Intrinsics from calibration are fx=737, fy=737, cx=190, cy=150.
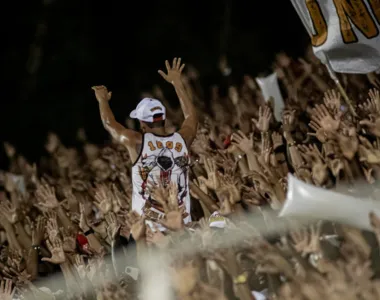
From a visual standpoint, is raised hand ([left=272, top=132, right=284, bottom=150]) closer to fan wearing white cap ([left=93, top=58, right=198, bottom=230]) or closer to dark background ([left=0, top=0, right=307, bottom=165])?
fan wearing white cap ([left=93, top=58, right=198, bottom=230])

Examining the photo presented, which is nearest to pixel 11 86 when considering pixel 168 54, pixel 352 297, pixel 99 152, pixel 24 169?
pixel 168 54

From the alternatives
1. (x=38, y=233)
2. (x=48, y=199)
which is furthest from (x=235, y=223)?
(x=48, y=199)

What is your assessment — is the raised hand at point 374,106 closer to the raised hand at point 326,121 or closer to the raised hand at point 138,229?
the raised hand at point 326,121

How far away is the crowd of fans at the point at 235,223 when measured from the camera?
3434 mm

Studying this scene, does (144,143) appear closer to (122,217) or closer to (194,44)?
(122,217)

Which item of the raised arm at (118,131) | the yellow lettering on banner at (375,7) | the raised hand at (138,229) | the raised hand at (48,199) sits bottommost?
the raised hand at (48,199)

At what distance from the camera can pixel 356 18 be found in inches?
221

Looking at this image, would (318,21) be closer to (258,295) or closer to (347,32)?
(347,32)

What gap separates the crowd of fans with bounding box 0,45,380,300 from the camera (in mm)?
3434

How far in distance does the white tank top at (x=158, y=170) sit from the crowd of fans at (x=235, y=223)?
0.13m

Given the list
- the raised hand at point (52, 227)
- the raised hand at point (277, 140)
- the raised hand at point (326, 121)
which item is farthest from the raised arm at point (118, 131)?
the raised hand at point (326, 121)

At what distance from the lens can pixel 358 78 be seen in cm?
638

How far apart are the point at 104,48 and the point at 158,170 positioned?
6.86 meters

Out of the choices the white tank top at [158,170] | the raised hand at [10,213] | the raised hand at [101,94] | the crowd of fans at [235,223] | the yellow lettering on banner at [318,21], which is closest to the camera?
the crowd of fans at [235,223]
